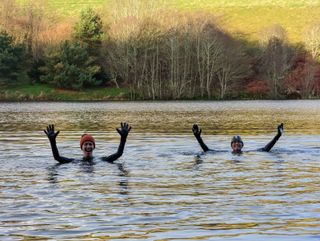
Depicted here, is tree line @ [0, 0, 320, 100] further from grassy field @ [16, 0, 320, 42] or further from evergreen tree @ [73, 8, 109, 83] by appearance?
grassy field @ [16, 0, 320, 42]

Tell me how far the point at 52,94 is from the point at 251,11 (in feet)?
170

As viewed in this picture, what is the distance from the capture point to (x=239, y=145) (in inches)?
996

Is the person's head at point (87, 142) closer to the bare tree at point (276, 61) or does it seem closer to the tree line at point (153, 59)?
the tree line at point (153, 59)

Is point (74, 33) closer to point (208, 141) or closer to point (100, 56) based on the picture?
point (100, 56)

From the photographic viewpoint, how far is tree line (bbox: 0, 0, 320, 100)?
346 feet

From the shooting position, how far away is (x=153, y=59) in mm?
108125

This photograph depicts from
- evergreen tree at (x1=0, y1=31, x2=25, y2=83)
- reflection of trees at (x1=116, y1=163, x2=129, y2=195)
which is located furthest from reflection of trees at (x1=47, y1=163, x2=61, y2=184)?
evergreen tree at (x1=0, y1=31, x2=25, y2=83)

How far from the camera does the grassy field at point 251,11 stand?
12700 centimetres

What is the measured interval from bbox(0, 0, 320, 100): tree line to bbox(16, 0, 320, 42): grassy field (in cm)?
1217

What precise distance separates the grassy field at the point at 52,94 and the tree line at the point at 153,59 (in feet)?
4.00

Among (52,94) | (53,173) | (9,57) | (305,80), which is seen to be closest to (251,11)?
(305,80)

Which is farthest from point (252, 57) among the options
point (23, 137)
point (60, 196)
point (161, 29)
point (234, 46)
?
point (60, 196)

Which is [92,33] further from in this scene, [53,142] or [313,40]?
[53,142]

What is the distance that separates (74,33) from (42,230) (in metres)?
101
